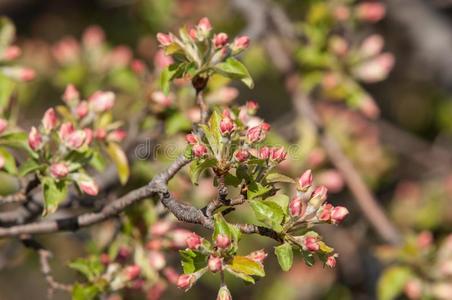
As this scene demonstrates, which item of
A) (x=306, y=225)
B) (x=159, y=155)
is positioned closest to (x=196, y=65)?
(x=306, y=225)

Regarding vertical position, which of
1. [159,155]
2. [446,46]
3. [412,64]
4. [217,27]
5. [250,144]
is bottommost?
[412,64]

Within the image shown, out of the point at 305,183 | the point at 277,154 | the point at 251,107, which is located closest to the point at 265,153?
the point at 277,154

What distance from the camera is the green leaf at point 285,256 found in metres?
1.76

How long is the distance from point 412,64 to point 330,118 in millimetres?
1571

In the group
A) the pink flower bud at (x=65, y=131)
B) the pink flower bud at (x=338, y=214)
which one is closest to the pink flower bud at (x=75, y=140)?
the pink flower bud at (x=65, y=131)

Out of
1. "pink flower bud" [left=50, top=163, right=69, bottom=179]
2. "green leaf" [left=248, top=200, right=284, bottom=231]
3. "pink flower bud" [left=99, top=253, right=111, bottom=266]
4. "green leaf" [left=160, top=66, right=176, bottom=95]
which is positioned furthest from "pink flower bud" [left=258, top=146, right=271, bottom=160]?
"pink flower bud" [left=99, top=253, right=111, bottom=266]

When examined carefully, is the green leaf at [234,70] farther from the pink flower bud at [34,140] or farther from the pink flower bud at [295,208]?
the pink flower bud at [34,140]

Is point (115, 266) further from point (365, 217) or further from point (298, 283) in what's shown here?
point (298, 283)

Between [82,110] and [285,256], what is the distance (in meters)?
0.98

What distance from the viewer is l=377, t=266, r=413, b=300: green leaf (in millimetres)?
2963

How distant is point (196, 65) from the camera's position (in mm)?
2143

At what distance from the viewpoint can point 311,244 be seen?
1.75m

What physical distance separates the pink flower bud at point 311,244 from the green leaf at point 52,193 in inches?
29.8

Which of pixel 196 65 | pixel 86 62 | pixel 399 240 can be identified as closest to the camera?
pixel 196 65
